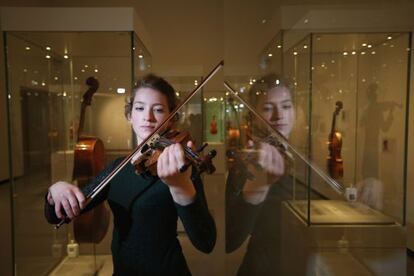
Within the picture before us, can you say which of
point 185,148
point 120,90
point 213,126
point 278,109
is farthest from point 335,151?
point 120,90

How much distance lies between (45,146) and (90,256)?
538 millimetres

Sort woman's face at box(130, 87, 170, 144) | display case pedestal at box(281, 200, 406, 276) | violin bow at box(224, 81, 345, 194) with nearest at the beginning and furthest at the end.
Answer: woman's face at box(130, 87, 170, 144) < violin bow at box(224, 81, 345, 194) < display case pedestal at box(281, 200, 406, 276)

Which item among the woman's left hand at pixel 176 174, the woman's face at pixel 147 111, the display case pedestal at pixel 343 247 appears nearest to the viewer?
the woman's left hand at pixel 176 174

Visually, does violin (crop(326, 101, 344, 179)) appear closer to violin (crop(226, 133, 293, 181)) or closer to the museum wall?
violin (crop(226, 133, 293, 181))

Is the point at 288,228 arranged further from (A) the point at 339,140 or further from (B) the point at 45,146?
(B) the point at 45,146

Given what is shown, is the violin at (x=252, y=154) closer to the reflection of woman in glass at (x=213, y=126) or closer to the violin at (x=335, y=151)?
the reflection of woman in glass at (x=213, y=126)

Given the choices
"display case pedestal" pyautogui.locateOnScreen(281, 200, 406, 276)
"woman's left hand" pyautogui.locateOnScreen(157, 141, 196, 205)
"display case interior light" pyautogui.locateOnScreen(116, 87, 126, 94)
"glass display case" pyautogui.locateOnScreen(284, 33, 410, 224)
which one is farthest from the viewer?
"display case pedestal" pyautogui.locateOnScreen(281, 200, 406, 276)

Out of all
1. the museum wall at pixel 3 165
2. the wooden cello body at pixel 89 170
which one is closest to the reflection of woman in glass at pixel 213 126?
the wooden cello body at pixel 89 170

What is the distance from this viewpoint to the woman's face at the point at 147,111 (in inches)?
38.7

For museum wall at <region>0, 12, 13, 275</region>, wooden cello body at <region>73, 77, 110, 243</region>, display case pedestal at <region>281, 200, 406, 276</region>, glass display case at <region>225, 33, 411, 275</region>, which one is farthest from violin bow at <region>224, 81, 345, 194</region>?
museum wall at <region>0, 12, 13, 275</region>

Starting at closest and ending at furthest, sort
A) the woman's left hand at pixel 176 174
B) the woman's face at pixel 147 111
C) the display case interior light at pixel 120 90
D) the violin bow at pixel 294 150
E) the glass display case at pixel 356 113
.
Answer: the woman's left hand at pixel 176 174 → the woman's face at pixel 147 111 → the display case interior light at pixel 120 90 → the violin bow at pixel 294 150 → the glass display case at pixel 356 113

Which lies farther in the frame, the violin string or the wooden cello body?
the wooden cello body

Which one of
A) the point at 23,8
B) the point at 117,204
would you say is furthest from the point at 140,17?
the point at 117,204

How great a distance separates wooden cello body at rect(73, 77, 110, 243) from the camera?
46.3 inches
